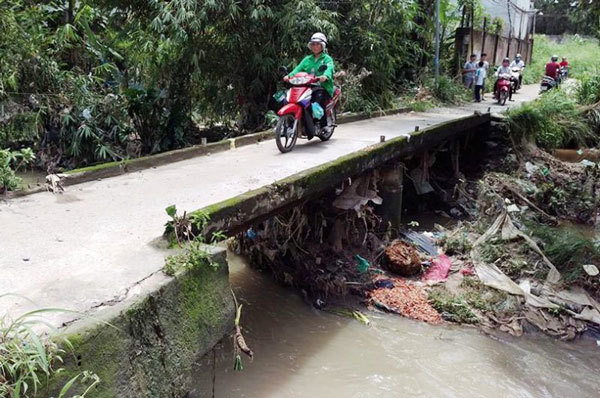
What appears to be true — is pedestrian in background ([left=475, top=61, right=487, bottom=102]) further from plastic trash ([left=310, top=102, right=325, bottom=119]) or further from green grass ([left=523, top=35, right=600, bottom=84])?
plastic trash ([left=310, top=102, right=325, bottom=119])

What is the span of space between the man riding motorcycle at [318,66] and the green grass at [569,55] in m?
18.1

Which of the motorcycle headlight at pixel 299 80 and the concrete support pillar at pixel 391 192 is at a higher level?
the motorcycle headlight at pixel 299 80

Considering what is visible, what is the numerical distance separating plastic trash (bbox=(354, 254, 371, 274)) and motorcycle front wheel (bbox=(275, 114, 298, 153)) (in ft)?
5.39

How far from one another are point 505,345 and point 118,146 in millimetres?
6763

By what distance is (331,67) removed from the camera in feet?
21.6

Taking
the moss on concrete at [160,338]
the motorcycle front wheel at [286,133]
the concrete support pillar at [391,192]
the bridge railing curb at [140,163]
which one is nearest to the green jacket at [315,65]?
the motorcycle front wheel at [286,133]

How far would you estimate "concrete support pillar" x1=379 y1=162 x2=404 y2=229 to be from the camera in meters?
7.46

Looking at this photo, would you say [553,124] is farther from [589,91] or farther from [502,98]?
[502,98]

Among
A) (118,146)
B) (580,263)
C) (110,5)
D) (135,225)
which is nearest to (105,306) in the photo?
(135,225)

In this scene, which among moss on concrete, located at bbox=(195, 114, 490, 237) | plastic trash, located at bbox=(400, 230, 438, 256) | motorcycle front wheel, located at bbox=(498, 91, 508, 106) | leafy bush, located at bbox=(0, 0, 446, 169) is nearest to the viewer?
moss on concrete, located at bbox=(195, 114, 490, 237)

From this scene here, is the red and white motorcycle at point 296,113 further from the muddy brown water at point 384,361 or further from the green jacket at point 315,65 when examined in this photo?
the muddy brown water at point 384,361

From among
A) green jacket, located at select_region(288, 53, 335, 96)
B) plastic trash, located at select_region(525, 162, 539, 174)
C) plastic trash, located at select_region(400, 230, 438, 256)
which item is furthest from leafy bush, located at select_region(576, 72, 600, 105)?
green jacket, located at select_region(288, 53, 335, 96)

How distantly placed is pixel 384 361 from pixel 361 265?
1.69 metres

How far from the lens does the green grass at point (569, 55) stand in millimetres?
23106
